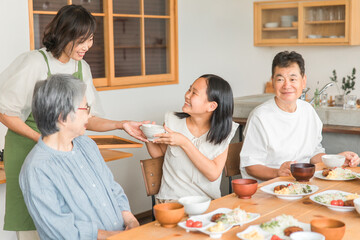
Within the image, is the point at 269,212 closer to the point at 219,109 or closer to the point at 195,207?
the point at 195,207

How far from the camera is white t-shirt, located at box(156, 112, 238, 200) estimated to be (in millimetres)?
2467

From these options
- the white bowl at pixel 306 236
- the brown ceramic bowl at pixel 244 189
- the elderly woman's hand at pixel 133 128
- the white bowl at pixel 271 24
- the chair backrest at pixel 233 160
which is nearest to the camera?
the white bowl at pixel 306 236

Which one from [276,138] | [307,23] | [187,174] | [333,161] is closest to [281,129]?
[276,138]

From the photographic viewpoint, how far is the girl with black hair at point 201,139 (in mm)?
2420

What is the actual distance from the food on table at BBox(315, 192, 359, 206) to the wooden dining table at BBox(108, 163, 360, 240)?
27 mm

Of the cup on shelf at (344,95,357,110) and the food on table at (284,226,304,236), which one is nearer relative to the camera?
the food on table at (284,226,304,236)

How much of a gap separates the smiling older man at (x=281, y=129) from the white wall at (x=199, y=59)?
1614 millimetres

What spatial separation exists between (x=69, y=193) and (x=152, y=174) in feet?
2.29

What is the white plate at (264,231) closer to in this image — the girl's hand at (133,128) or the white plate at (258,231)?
the white plate at (258,231)

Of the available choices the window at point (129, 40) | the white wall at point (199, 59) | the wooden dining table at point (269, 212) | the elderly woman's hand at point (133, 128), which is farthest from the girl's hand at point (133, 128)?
the window at point (129, 40)

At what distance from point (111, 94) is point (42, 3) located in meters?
0.89

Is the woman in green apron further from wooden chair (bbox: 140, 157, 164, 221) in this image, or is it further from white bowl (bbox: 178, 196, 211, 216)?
white bowl (bbox: 178, 196, 211, 216)

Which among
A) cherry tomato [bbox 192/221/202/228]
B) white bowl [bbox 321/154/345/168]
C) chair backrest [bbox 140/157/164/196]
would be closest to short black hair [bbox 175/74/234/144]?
chair backrest [bbox 140/157/164/196]

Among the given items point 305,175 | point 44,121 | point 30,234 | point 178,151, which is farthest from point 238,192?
point 30,234
